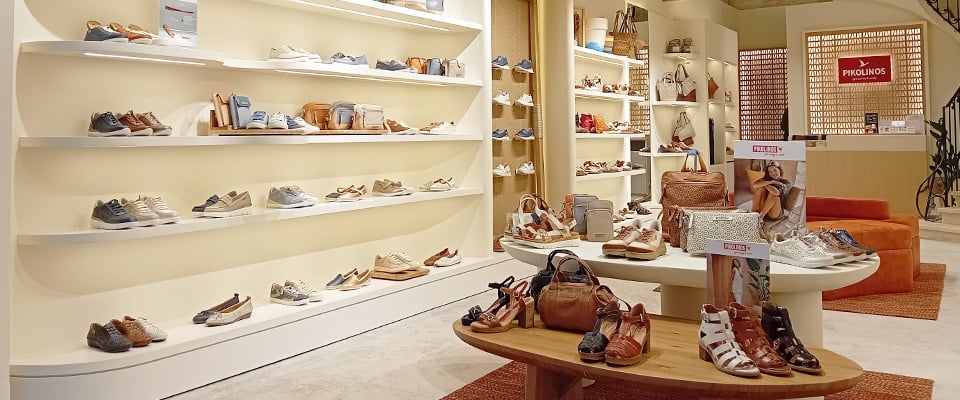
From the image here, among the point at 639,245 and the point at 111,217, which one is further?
the point at 111,217

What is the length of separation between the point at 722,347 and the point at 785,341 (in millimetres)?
185

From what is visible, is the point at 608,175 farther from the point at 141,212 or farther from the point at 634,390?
the point at 141,212

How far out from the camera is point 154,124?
3.56 metres

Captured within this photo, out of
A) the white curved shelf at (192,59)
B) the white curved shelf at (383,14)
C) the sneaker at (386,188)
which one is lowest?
the sneaker at (386,188)

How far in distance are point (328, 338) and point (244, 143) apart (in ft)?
3.80

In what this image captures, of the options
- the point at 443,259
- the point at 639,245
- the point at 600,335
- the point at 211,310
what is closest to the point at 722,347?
the point at 600,335

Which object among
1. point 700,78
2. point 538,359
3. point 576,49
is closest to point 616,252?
point 538,359

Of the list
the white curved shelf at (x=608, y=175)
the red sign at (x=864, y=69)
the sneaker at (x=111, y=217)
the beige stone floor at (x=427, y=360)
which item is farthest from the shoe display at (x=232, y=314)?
the red sign at (x=864, y=69)

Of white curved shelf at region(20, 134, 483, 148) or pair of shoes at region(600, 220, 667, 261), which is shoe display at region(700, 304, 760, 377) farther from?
white curved shelf at region(20, 134, 483, 148)

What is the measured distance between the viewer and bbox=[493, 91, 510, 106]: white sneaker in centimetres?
641

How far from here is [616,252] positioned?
116 inches

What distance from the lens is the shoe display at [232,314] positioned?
3.76 metres

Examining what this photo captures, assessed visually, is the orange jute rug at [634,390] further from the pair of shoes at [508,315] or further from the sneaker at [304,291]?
the sneaker at [304,291]

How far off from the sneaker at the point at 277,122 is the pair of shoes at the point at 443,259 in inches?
65.9
